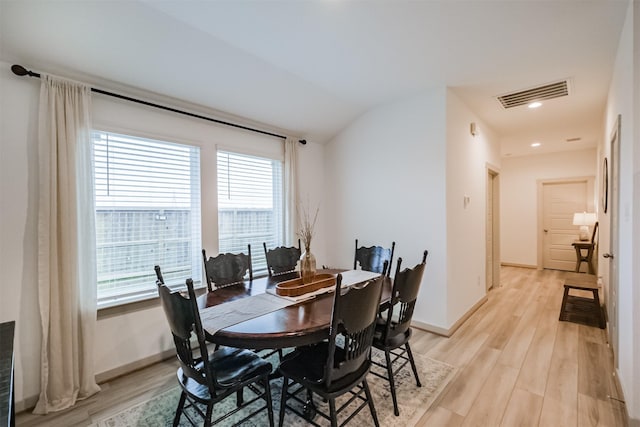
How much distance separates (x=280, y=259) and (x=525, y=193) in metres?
6.45

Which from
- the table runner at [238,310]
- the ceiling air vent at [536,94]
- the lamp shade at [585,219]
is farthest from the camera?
the lamp shade at [585,219]

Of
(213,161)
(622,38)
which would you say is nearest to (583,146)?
(622,38)

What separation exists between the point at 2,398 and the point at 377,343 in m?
1.87

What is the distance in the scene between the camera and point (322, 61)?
277cm

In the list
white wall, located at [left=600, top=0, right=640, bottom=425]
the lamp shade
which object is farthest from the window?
the lamp shade

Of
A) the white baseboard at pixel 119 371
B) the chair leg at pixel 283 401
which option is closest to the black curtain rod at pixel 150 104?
the white baseboard at pixel 119 371

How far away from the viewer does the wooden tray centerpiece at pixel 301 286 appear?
2096mm

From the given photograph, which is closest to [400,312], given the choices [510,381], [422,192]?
[510,381]

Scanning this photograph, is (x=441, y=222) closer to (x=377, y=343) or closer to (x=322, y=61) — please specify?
(x=377, y=343)

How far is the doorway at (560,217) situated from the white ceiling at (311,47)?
11.9 ft

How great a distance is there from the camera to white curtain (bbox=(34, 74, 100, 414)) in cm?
206

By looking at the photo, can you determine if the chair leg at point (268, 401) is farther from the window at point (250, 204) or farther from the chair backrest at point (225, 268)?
the window at point (250, 204)

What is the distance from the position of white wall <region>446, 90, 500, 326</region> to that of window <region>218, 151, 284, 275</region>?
2.17 metres

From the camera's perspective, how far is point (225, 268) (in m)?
2.63
